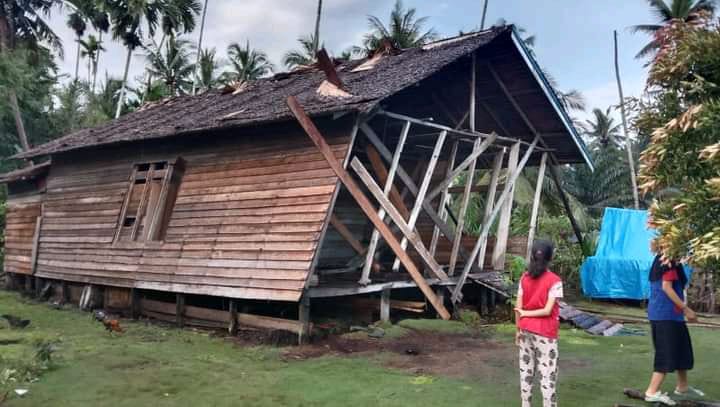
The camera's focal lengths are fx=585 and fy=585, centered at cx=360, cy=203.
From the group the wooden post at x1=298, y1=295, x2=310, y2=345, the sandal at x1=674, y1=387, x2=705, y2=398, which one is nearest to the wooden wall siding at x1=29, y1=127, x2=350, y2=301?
the wooden post at x1=298, y1=295, x2=310, y2=345

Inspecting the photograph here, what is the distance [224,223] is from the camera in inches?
404

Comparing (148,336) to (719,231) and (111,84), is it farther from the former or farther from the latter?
(111,84)

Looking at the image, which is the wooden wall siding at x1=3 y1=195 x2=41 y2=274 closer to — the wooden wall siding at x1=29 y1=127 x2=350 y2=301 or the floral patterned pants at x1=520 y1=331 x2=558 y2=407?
the wooden wall siding at x1=29 y1=127 x2=350 y2=301

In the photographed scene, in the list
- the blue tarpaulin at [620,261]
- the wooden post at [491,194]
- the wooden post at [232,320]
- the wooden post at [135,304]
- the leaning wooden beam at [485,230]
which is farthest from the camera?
the blue tarpaulin at [620,261]

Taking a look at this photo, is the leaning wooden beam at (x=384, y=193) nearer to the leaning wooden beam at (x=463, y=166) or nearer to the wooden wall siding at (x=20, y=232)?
the leaning wooden beam at (x=463, y=166)

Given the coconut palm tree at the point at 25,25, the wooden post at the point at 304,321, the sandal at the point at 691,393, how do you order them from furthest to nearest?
1. the coconut palm tree at the point at 25,25
2. the wooden post at the point at 304,321
3. the sandal at the point at 691,393

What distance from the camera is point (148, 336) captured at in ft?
32.2

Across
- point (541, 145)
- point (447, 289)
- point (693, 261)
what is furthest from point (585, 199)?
point (693, 261)

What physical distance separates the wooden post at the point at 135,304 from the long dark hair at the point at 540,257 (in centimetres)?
915

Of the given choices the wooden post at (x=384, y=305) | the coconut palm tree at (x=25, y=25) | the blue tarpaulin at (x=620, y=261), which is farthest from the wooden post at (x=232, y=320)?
the coconut palm tree at (x=25, y=25)

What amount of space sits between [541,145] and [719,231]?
32.3 feet

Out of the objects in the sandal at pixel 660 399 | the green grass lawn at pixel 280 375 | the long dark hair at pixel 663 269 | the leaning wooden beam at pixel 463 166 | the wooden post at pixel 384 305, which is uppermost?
the leaning wooden beam at pixel 463 166

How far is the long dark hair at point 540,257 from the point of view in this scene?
479 cm

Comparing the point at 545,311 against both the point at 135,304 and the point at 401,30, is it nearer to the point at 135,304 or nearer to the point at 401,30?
the point at 135,304
